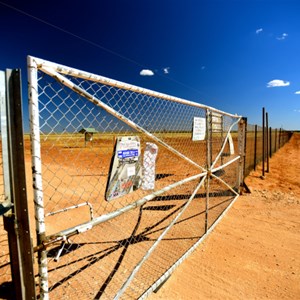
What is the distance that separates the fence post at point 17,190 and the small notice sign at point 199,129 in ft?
9.22

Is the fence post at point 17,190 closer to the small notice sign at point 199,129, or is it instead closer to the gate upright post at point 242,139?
the small notice sign at point 199,129

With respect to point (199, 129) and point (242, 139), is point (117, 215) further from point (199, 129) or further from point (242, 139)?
point (242, 139)

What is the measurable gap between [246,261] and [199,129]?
2044 mm

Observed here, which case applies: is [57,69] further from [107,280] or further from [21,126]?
[107,280]

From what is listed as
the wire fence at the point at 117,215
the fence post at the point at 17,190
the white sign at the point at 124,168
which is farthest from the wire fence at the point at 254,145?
the fence post at the point at 17,190

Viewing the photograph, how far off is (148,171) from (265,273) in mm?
2087

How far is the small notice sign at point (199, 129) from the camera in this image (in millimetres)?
3834

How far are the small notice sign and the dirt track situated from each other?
5.52 feet

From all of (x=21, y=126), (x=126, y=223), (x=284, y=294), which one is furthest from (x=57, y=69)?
(x=126, y=223)

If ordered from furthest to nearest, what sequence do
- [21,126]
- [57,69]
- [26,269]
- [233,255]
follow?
[233,255], [57,69], [26,269], [21,126]

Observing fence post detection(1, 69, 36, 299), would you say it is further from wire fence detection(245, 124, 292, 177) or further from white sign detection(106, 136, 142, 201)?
wire fence detection(245, 124, 292, 177)

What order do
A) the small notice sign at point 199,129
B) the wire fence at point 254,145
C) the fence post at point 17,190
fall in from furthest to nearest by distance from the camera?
the wire fence at point 254,145, the small notice sign at point 199,129, the fence post at point 17,190

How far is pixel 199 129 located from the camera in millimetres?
3977

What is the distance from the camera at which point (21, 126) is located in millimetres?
1338
